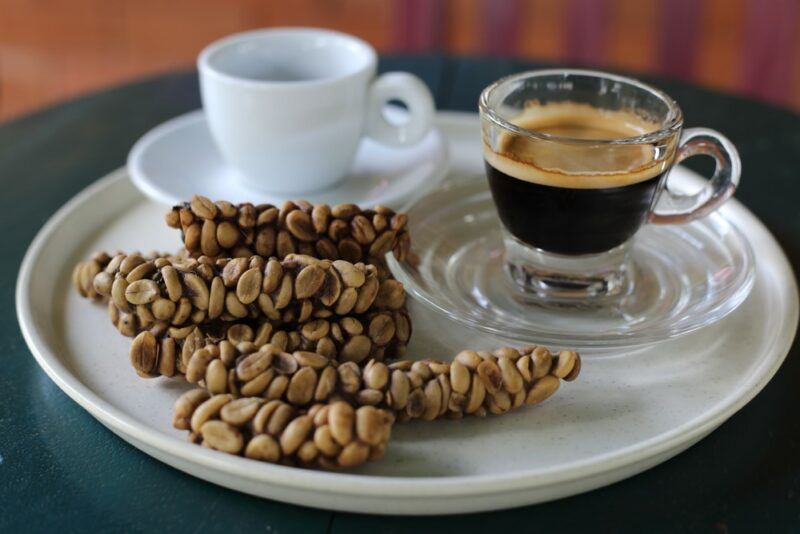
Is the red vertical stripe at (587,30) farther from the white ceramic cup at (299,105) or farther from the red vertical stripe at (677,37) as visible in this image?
the white ceramic cup at (299,105)

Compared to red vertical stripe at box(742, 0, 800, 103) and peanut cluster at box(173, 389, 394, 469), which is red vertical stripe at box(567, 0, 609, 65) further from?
peanut cluster at box(173, 389, 394, 469)

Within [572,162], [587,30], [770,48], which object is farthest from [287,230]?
[770,48]

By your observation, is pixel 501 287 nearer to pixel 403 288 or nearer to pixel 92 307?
pixel 403 288

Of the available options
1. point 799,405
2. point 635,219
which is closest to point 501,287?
point 635,219

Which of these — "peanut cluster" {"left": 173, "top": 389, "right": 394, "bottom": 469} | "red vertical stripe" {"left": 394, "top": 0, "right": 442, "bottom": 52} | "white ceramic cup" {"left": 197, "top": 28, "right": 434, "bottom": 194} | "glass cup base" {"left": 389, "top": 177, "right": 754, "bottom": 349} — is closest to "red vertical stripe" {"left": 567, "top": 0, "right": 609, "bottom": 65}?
"red vertical stripe" {"left": 394, "top": 0, "right": 442, "bottom": 52}

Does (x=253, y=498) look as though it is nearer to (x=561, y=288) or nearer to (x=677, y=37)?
(x=561, y=288)

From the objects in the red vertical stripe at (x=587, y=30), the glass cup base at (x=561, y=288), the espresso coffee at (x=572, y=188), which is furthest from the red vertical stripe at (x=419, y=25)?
the espresso coffee at (x=572, y=188)
